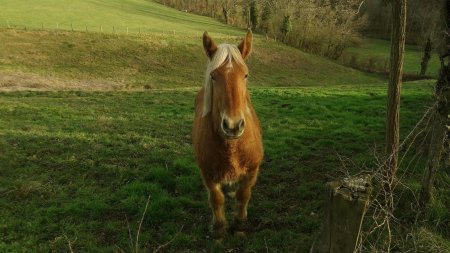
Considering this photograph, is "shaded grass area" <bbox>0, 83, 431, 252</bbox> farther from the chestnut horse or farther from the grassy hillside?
the grassy hillside

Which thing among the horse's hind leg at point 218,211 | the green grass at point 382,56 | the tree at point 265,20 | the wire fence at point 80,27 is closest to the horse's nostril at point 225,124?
the horse's hind leg at point 218,211

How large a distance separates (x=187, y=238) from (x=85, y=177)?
3.50 m

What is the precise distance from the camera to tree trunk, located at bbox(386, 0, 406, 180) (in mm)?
5426

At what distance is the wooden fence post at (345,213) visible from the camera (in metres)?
2.87

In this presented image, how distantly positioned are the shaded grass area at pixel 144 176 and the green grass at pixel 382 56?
43002 mm

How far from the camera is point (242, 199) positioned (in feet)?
20.2

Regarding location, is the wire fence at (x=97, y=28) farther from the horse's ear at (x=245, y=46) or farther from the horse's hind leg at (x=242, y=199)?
the horse's hind leg at (x=242, y=199)

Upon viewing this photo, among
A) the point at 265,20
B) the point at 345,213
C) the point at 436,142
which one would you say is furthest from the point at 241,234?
the point at 265,20

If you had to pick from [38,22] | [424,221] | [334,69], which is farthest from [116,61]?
[424,221]

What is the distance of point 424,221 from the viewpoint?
16.5ft

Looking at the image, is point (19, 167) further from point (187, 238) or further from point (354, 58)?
point (354, 58)

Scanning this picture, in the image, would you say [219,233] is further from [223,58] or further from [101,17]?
[101,17]

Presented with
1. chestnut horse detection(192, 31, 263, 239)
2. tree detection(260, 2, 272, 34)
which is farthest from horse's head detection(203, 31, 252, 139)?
tree detection(260, 2, 272, 34)

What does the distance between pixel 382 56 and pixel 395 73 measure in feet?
187
